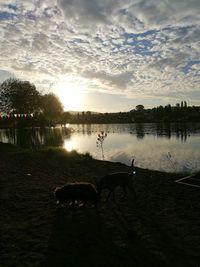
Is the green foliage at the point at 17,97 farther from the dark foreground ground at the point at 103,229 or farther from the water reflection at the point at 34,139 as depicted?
the dark foreground ground at the point at 103,229

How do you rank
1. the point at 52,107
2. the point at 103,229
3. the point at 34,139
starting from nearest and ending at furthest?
the point at 103,229 → the point at 34,139 → the point at 52,107

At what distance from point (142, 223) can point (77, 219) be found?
2114 mm

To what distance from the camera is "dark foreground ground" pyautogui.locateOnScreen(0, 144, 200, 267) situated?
17.6 ft

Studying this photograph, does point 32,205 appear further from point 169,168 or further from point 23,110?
point 23,110

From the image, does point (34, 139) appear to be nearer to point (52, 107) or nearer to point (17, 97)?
point (17, 97)

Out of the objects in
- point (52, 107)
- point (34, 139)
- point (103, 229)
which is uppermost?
point (52, 107)

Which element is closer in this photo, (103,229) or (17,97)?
(103,229)

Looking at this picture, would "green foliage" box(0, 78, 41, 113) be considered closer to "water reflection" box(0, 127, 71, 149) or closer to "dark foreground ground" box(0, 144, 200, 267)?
"water reflection" box(0, 127, 71, 149)

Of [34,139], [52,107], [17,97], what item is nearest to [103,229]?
[34,139]

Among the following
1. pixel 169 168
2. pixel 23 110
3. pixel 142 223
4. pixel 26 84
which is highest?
pixel 26 84

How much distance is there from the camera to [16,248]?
5.80m

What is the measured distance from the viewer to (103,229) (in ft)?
22.8

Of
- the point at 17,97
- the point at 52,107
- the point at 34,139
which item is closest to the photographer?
the point at 34,139

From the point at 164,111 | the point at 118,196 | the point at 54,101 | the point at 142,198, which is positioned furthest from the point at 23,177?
the point at 164,111
